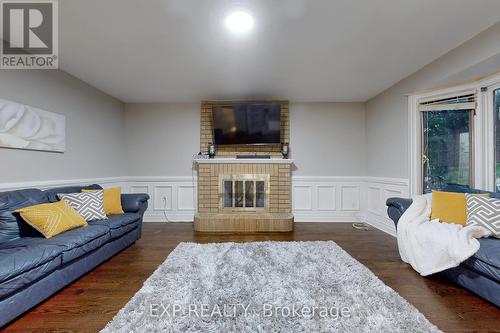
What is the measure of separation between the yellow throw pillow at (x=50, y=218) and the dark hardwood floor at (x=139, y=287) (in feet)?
1.64

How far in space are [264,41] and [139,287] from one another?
2.50 metres

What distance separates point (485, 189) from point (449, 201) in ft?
2.28

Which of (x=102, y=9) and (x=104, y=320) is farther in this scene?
(x=102, y=9)

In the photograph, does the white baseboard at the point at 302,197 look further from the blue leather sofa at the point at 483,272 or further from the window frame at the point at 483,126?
the blue leather sofa at the point at 483,272

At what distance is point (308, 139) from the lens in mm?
4086

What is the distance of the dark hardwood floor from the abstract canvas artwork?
1.51 m

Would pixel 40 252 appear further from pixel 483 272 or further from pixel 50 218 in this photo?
pixel 483 272

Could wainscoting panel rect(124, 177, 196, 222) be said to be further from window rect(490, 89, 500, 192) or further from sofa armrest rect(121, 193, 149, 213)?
window rect(490, 89, 500, 192)

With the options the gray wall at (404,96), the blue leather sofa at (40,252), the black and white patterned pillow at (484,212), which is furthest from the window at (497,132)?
the blue leather sofa at (40,252)

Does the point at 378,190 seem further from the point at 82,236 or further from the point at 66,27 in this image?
the point at 66,27

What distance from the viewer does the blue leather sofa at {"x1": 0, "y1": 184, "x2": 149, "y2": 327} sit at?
1.40m

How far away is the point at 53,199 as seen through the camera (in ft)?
7.60

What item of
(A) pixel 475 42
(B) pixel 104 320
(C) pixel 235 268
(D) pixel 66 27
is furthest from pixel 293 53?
(B) pixel 104 320

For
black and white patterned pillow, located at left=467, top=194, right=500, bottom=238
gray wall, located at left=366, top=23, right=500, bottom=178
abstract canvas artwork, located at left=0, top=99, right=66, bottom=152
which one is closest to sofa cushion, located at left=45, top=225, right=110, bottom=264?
abstract canvas artwork, located at left=0, top=99, right=66, bottom=152
